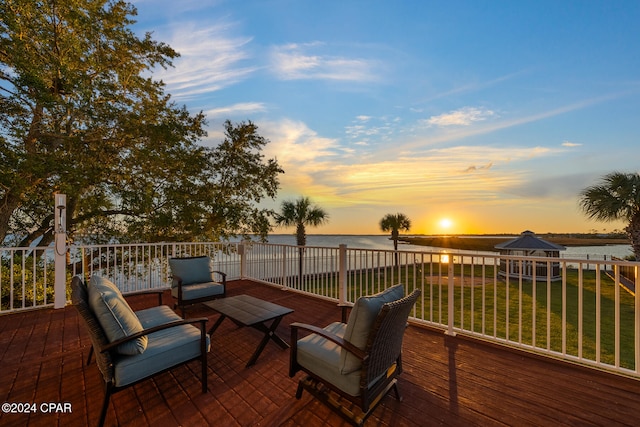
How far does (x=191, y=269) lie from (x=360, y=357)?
4.05m

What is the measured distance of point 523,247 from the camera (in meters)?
14.8

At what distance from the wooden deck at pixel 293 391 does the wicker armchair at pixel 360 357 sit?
0.14 meters

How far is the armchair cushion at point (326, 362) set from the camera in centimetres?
178

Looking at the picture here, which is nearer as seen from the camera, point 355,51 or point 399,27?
point 399,27

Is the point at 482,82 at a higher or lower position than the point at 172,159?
higher

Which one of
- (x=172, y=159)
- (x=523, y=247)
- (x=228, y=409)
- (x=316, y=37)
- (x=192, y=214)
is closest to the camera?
(x=228, y=409)

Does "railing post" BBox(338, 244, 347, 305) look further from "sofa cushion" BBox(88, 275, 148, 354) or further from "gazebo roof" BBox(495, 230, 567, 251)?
"gazebo roof" BBox(495, 230, 567, 251)

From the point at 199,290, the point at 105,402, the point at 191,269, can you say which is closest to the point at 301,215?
the point at 191,269

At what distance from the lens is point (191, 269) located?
4754mm

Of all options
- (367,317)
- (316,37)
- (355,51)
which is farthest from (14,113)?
(367,317)

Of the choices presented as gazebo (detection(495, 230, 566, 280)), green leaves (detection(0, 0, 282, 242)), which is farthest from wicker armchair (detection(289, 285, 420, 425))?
gazebo (detection(495, 230, 566, 280))

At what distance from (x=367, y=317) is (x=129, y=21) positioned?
12.7 m

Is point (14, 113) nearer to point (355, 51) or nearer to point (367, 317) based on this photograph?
point (355, 51)

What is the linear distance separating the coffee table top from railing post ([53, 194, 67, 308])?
3241 millimetres
